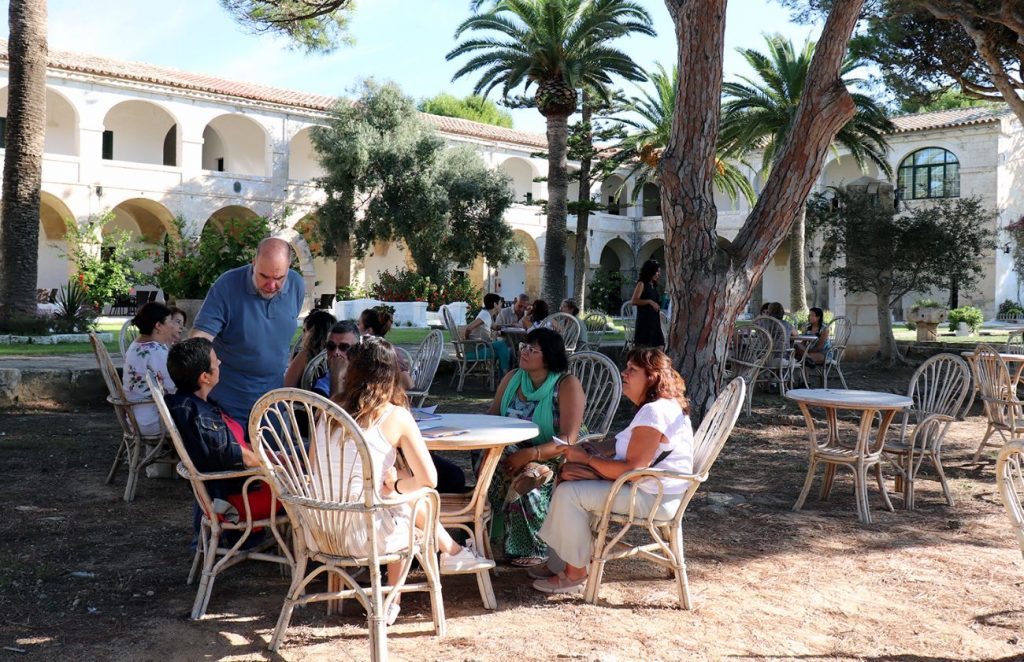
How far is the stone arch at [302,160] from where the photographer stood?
28.6 meters

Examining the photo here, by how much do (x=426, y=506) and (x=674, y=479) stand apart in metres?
0.98

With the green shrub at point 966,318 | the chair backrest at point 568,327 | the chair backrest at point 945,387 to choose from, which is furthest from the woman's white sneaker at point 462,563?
the green shrub at point 966,318

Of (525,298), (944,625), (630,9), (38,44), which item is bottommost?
(944,625)

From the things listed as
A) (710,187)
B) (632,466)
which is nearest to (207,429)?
(632,466)

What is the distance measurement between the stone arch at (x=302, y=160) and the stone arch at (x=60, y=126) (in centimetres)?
614

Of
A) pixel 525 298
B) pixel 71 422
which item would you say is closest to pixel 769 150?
pixel 525 298

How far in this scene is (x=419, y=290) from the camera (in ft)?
78.8

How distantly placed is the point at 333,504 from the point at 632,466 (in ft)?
3.86

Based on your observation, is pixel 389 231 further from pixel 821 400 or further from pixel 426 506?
pixel 426 506

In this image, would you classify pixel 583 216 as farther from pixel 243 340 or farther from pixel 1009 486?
pixel 1009 486

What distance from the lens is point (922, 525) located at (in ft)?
15.7

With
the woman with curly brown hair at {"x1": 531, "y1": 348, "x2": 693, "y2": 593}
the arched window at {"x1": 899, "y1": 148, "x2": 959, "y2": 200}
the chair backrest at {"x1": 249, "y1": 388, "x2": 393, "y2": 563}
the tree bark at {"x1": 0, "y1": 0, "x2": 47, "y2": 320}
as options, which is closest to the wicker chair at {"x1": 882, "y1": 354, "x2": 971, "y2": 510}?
the woman with curly brown hair at {"x1": 531, "y1": 348, "x2": 693, "y2": 593}

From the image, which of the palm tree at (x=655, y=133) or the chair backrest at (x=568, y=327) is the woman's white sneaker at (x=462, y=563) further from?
the palm tree at (x=655, y=133)

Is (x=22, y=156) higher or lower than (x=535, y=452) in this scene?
higher
